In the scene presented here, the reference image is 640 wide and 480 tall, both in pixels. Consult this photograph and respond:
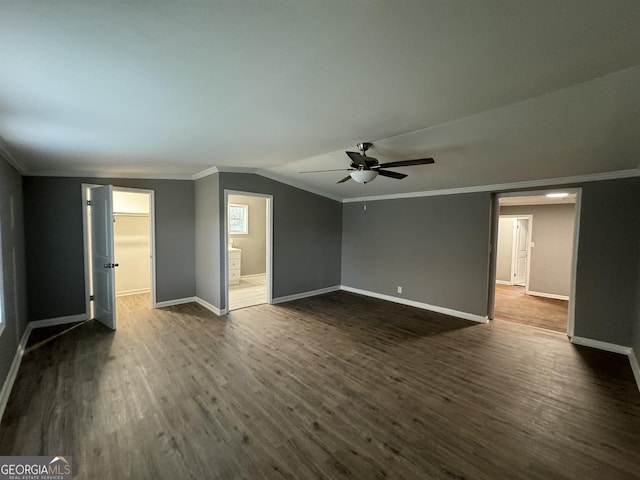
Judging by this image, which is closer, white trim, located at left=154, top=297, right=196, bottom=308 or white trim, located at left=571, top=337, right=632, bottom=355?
white trim, located at left=571, top=337, right=632, bottom=355

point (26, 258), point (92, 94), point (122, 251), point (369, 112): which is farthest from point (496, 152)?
point (122, 251)

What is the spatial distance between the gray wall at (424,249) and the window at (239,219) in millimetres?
3009

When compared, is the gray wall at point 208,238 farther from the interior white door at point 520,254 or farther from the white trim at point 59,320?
the interior white door at point 520,254

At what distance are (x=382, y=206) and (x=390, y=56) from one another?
14.7ft

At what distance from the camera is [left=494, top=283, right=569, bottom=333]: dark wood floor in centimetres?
454

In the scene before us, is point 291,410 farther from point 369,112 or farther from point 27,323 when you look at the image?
point 27,323

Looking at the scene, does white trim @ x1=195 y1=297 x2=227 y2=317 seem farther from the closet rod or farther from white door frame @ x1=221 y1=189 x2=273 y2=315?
the closet rod

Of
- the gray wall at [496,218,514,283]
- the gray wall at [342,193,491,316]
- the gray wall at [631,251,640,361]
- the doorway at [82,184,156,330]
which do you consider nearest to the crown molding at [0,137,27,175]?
the doorway at [82,184,156,330]

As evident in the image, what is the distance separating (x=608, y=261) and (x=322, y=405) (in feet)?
13.1

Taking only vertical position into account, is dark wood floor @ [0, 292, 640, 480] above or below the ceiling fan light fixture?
below

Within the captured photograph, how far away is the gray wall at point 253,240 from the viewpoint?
7.91m

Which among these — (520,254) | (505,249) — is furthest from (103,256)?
(520,254)

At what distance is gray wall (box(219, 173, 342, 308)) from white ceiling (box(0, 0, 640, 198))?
1811 millimetres

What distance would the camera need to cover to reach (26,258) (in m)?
3.85
